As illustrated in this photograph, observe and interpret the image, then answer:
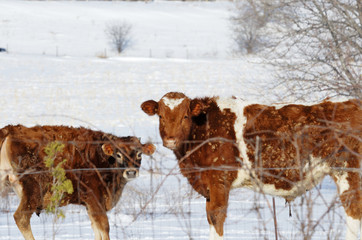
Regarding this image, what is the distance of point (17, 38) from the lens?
52.3 meters

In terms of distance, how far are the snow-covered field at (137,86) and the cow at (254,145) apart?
327 mm

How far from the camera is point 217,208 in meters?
5.78

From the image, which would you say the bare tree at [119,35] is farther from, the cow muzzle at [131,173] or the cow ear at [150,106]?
the cow muzzle at [131,173]

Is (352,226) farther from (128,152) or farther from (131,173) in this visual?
(128,152)

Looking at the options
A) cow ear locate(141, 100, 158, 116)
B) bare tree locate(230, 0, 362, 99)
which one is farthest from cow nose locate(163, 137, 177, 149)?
bare tree locate(230, 0, 362, 99)

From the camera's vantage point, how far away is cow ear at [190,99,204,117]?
614 cm

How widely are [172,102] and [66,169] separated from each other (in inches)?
56.2

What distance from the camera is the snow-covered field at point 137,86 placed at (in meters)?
6.42

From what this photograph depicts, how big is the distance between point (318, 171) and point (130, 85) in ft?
87.4

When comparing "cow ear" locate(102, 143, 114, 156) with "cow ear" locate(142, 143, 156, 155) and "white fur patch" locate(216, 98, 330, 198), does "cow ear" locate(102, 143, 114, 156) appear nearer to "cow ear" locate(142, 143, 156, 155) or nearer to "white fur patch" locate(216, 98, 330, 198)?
"cow ear" locate(142, 143, 156, 155)

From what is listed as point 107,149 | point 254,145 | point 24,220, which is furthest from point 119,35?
point 254,145

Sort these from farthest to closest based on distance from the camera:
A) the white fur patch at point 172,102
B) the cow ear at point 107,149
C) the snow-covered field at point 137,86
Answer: the snow-covered field at point 137,86, the cow ear at point 107,149, the white fur patch at point 172,102

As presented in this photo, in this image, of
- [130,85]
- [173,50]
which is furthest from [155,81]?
[173,50]

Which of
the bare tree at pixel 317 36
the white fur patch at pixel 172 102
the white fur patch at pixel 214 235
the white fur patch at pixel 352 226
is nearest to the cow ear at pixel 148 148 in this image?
the white fur patch at pixel 172 102
